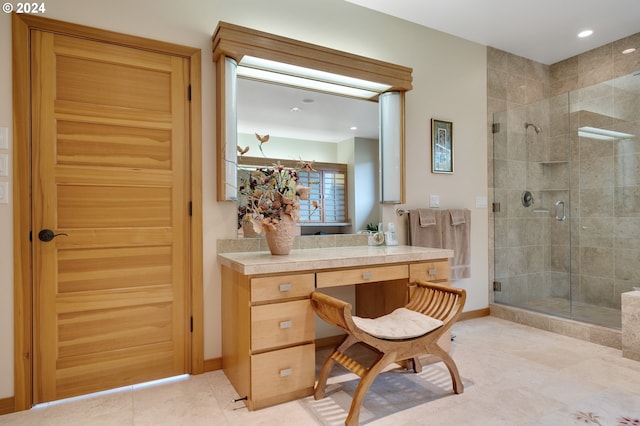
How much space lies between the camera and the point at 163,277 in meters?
2.25

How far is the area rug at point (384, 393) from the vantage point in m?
1.85

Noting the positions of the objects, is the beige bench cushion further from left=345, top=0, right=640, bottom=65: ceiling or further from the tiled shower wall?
left=345, top=0, right=640, bottom=65: ceiling

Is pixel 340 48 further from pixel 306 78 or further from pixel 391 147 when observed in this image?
pixel 391 147

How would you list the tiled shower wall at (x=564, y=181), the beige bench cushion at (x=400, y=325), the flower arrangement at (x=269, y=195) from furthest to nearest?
the tiled shower wall at (x=564, y=181) < the flower arrangement at (x=269, y=195) < the beige bench cushion at (x=400, y=325)

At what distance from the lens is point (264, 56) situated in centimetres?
233

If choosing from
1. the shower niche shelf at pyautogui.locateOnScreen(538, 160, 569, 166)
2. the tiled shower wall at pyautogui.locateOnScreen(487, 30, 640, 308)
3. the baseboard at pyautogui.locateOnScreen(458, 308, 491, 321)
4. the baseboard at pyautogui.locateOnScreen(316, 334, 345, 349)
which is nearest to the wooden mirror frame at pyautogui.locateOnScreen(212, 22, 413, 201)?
the baseboard at pyautogui.locateOnScreen(316, 334, 345, 349)

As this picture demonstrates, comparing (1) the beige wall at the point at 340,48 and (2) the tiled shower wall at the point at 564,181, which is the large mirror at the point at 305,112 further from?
(2) the tiled shower wall at the point at 564,181

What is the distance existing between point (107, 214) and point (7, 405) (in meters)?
1.07

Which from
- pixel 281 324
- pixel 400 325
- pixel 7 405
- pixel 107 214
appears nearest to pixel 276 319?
pixel 281 324

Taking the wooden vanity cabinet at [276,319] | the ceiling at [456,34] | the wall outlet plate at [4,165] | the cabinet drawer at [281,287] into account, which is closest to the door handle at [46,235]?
the wall outlet plate at [4,165]

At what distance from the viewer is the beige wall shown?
2000mm

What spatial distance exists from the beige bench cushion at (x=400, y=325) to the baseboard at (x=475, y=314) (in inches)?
61.2

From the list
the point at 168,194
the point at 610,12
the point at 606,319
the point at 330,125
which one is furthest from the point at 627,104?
the point at 168,194

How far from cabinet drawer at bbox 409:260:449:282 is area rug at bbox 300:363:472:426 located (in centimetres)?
59
